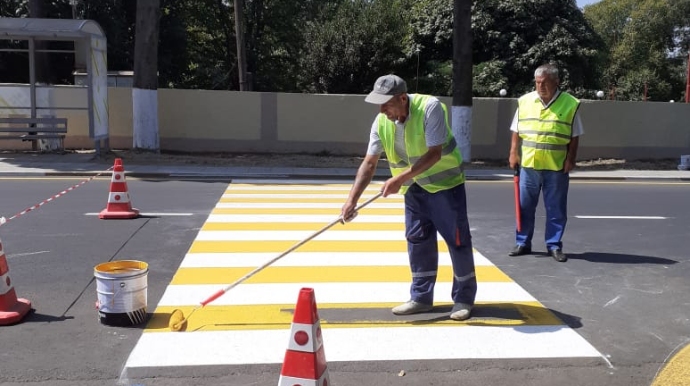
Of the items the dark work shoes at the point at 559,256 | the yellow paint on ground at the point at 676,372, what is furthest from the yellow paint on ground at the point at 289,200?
the yellow paint on ground at the point at 676,372

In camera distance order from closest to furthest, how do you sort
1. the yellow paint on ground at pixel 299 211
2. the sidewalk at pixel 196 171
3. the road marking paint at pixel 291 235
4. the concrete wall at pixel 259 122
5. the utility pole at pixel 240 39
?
the road marking paint at pixel 291 235, the yellow paint on ground at pixel 299 211, the sidewalk at pixel 196 171, the concrete wall at pixel 259 122, the utility pole at pixel 240 39

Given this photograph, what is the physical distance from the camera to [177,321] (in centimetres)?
470

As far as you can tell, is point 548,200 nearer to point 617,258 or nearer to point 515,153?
point 515,153

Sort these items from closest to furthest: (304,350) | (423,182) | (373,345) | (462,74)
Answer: (304,350)
(373,345)
(423,182)
(462,74)

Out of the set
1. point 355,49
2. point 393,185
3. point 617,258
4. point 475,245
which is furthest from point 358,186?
point 355,49

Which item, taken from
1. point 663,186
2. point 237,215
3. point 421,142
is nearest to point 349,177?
point 237,215

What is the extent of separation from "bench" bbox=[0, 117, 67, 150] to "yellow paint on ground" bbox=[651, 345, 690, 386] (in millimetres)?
15711

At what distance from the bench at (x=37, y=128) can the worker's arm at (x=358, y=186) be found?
45.6ft

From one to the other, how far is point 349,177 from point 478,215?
5.32m

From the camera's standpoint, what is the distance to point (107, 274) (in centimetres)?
463

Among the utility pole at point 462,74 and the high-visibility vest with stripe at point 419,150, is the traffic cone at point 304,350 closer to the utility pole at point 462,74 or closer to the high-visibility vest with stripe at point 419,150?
the high-visibility vest with stripe at point 419,150

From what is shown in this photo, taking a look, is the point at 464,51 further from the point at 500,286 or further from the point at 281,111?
the point at 500,286

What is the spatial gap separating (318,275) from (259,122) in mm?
12370

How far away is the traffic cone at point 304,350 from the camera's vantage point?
10.9ft
